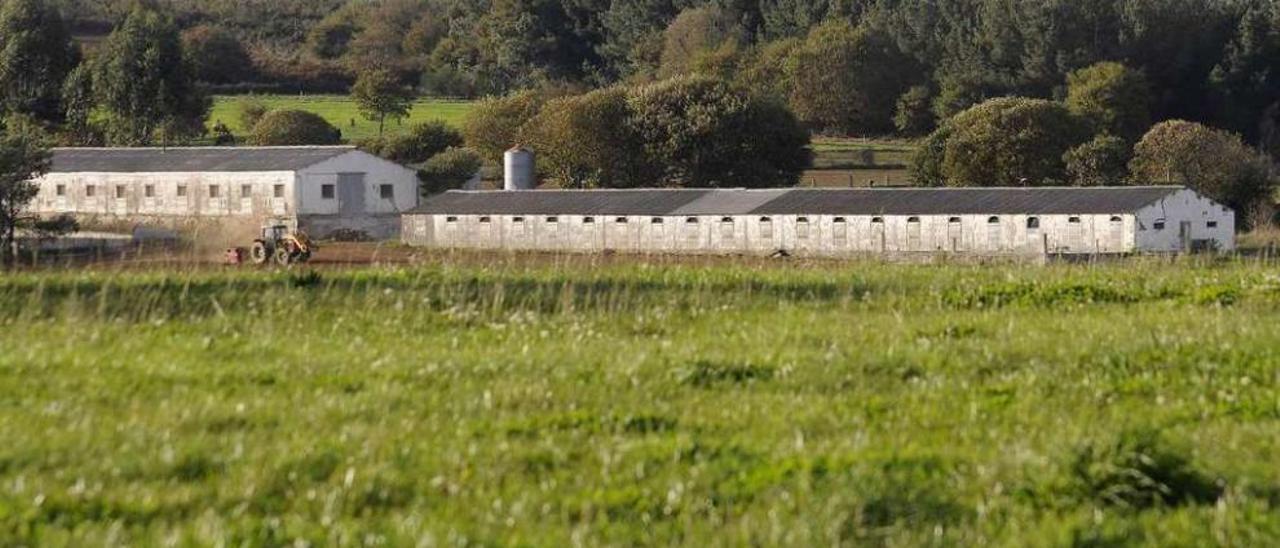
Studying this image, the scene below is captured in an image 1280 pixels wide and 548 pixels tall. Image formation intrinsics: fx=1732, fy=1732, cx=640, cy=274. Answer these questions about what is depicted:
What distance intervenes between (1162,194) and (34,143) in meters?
39.3

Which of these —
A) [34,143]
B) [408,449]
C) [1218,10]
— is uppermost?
[1218,10]

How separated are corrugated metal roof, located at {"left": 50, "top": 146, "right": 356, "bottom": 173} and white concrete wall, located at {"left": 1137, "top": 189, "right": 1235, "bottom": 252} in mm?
33485

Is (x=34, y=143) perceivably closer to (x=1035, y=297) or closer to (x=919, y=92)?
(x=1035, y=297)

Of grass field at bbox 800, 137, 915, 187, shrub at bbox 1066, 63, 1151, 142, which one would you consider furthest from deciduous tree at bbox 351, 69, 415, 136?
shrub at bbox 1066, 63, 1151, 142

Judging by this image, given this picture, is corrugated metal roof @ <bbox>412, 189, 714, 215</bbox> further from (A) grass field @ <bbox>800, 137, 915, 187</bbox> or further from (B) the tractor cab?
(A) grass field @ <bbox>800, 137, 915, 187</bbox>

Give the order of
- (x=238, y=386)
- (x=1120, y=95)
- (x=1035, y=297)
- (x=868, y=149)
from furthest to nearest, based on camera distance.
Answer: (x=868, y=149)
(x=1120, y=95)
(x=1035, y=297)
(x=238, y=386)

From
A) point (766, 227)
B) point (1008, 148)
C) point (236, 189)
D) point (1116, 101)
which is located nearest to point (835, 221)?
point (766, 227)

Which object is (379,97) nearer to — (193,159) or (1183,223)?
(193,159)

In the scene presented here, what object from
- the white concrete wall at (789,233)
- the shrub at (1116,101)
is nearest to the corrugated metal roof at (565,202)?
the white concrete wall at (789,233)

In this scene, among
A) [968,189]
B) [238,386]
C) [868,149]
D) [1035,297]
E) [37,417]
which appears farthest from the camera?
[868,149]

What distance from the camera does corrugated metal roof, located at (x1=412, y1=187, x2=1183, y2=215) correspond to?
59938mm

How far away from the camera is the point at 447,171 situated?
91.8 metres

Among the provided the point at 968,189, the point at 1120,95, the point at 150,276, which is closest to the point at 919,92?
the point at 1120,95

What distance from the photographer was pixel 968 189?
2539 inches
